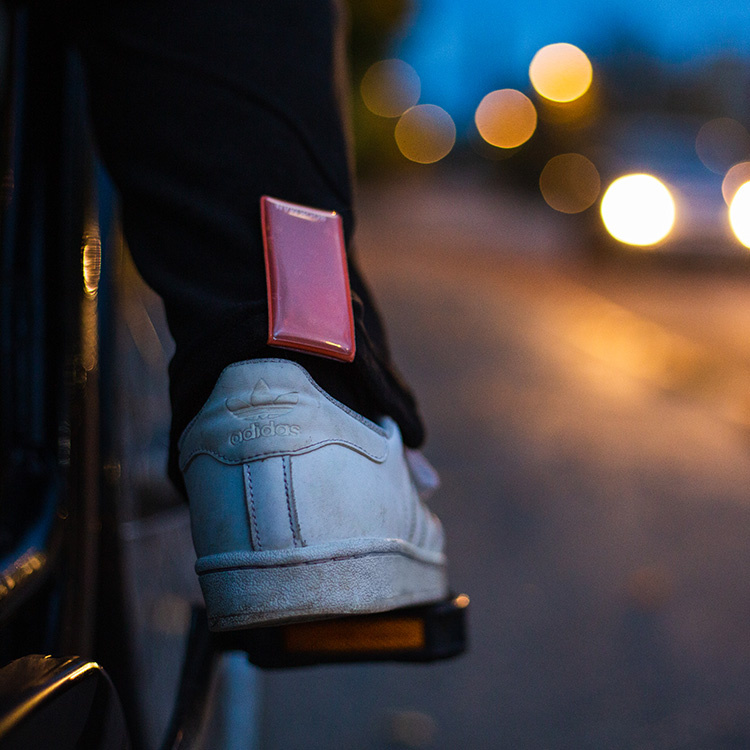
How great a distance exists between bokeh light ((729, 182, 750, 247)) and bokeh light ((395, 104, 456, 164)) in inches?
1660

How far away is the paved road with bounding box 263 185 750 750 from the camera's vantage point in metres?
2.06

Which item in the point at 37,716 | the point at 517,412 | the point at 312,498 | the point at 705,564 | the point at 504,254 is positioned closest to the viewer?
the point at 37,716

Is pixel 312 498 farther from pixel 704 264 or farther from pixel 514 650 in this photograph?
pixel 704 264

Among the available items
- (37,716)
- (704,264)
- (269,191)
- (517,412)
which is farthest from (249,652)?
(704,264)

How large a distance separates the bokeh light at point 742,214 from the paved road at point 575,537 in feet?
3.89

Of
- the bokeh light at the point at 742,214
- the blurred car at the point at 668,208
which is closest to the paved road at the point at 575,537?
the bokeh light at the point at 742,214

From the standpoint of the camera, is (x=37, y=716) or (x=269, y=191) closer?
(x=37, y=716)

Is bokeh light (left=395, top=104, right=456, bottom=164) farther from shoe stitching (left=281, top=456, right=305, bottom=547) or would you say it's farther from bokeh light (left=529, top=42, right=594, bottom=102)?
shoe stitching (left=281, top=456, right=305, bottom=547)

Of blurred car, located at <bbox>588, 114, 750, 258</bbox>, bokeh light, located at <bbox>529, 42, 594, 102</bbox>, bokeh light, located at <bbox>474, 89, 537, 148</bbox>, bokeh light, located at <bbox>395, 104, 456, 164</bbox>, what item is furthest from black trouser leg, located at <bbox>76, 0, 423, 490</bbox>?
bokeh light, located at <bbox>395, 104, 456, 164</bbox>

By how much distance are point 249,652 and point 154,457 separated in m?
0.92

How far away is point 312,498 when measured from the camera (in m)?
0.74

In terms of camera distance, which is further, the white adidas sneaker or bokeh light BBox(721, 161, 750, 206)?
bokeh light BBox(721, 161, 750, 206)

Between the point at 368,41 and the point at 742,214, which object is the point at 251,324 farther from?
the point at 368,41

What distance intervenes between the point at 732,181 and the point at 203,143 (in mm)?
8952
